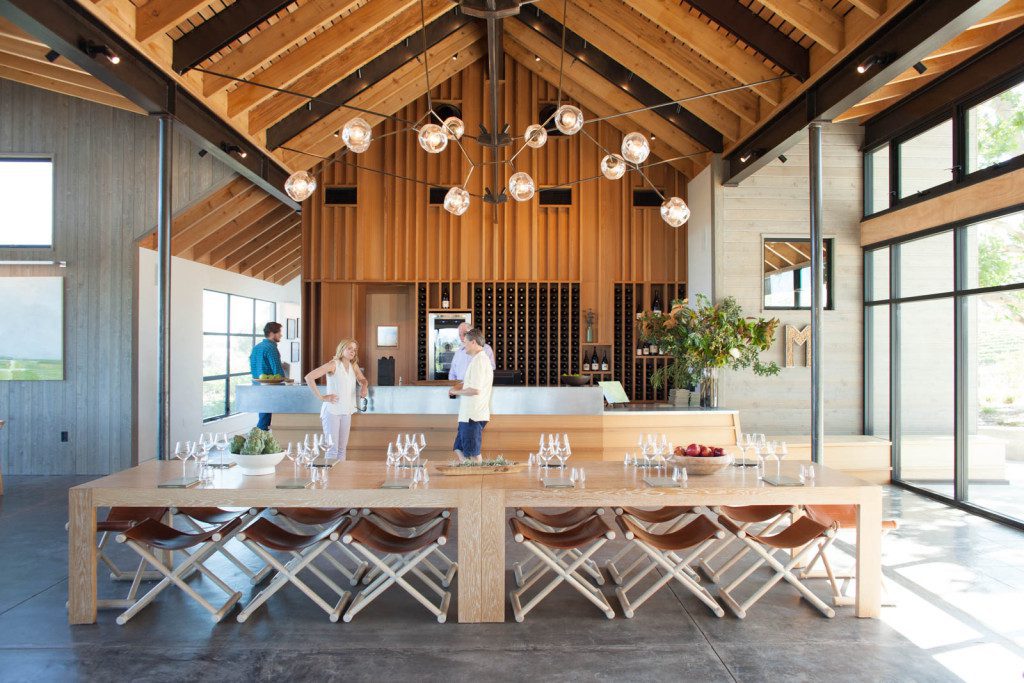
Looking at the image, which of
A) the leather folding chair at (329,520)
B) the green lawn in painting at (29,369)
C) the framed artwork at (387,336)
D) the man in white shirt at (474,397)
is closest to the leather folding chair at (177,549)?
the leather folding chair at (329,520)

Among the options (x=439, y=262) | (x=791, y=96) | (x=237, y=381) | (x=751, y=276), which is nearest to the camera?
(x=791, y=96)

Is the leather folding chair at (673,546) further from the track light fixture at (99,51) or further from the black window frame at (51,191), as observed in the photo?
the black window frame at (51,191)

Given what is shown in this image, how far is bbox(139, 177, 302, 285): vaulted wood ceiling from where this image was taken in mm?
8102

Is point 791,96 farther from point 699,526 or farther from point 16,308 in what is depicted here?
point 16,308

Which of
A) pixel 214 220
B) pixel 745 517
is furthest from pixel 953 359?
pixel 214 220

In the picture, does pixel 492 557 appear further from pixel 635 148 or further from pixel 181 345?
pixel 181 345

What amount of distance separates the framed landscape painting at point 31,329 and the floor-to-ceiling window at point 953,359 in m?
9.18

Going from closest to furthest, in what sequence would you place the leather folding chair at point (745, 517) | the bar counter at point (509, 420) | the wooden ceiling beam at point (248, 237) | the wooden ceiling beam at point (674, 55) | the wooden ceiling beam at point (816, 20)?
1. the leather folding chair at point (745, 517)
2. the wooden ceiling beam at point (816, 20)
3. the bar counter at point (509, 420)
4. the wooden ceiling beam at point (674, 55)
5. the wooden ceiling beam at point (248, 237)

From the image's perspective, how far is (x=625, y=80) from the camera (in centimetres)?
807

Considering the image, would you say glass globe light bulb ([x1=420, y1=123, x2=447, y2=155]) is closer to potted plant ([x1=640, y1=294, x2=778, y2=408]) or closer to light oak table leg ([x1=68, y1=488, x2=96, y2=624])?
light oak table leg ([x1=68, y1=488, x2=96, y2=624])

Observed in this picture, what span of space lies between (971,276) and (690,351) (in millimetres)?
2577

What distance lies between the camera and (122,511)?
4086 mm

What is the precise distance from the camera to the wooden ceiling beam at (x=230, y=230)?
938 centimetres

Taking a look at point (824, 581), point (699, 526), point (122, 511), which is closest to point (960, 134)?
point (824, 581)
